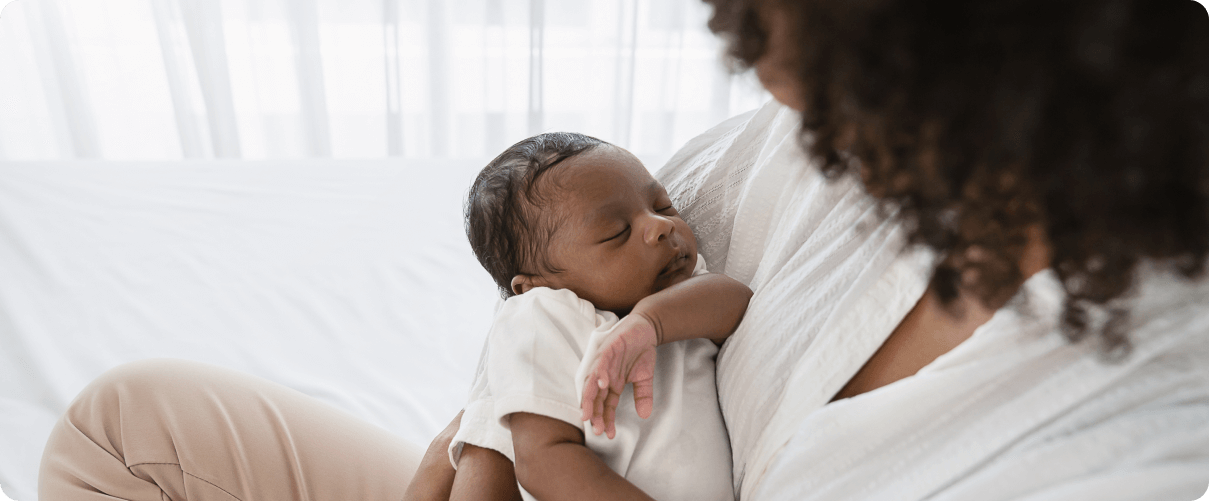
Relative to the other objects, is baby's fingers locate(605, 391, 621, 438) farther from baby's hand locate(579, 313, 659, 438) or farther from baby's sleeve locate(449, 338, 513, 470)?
baby's sleeve locate(449, 338, 513, 470)

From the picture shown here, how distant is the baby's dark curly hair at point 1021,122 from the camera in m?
0.39

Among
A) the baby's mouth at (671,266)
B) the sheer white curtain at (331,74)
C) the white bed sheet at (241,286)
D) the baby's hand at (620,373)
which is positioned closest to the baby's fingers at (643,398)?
the baby's hand at (620,373)

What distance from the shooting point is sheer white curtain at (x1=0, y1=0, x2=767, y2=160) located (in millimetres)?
2977

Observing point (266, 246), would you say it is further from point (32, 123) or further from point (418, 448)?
point (32, 123)

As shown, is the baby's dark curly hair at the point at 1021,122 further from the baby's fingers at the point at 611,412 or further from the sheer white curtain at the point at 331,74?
the sheer white curtain at the point at 331,74

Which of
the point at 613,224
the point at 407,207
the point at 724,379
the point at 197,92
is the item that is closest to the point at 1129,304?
the point at 724,379

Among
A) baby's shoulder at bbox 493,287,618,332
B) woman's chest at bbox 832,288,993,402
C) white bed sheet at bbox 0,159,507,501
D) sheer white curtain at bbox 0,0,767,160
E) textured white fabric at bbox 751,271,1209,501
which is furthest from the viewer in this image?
sheer white curtain at bbox 0,0,767,160

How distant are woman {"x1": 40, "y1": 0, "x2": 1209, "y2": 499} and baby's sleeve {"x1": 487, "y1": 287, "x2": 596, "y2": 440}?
0.62 feet

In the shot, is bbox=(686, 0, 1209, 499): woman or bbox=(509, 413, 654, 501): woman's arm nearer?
bbox=(686, 0, 1209, 499): woman

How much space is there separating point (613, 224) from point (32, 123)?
11.1ft

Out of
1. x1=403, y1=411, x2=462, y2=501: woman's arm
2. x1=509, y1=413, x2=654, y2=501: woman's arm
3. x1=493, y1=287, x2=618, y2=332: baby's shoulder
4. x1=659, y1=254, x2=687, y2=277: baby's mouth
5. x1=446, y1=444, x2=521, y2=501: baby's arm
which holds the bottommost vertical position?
x1=403, y1=411, x2=462, y2=501: woman's arm

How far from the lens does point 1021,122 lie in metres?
0.40

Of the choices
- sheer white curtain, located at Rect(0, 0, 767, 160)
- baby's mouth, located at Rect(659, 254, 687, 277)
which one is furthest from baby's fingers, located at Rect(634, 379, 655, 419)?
sheer white curtain, located at Rect(0, 0, 767, 160)

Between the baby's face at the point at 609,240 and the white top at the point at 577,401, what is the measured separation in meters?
0.05
